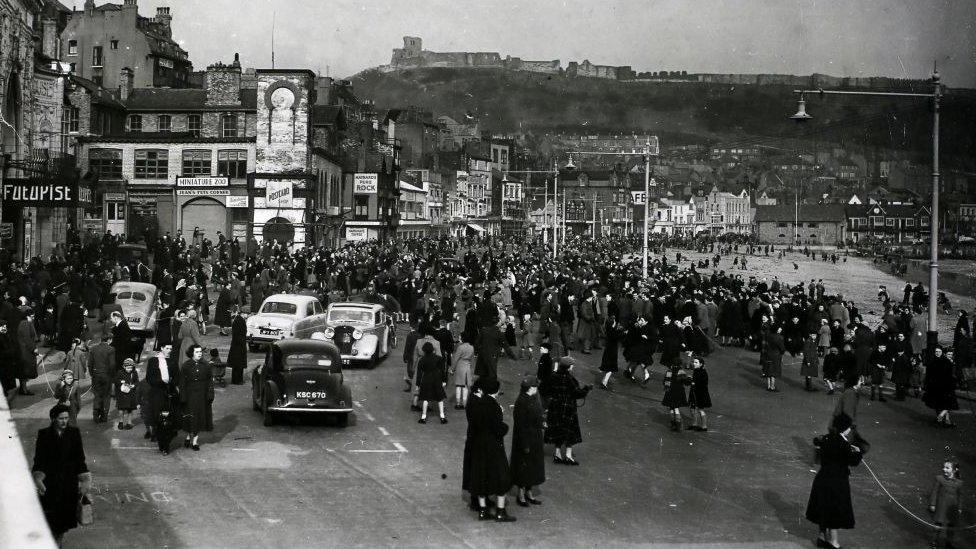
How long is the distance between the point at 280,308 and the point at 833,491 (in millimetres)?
17235

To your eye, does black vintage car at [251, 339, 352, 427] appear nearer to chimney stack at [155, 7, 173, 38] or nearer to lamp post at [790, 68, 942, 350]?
lamp post at [790, 68, 942, 350]

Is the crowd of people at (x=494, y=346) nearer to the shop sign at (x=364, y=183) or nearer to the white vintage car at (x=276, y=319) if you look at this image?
the white vintage car at (x=276, y=319)

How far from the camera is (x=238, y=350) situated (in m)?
21.1

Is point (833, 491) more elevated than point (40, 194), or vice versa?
point (40, 194)

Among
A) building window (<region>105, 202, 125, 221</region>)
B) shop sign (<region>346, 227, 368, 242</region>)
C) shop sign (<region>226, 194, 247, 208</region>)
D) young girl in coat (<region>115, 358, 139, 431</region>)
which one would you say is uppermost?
shop sign (<region>226, 194, 247, 208</region>)

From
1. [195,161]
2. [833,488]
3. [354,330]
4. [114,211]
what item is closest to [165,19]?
[195,161]

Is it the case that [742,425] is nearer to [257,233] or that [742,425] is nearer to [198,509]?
[198,509]

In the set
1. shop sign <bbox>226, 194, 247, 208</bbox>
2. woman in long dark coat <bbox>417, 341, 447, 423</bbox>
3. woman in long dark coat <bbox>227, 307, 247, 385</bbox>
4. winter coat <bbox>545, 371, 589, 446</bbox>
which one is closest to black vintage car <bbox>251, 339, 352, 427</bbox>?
woman in long dark coat <bbox>417, 341, 447, 423</bbox>

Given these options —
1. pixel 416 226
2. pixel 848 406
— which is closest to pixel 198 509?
pixel 848 406

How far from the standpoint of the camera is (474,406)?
11969 millimetres

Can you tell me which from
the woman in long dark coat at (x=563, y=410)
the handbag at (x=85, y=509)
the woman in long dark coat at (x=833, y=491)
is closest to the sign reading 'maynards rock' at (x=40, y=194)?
the woman in long dark coat at (x=563, y=410)

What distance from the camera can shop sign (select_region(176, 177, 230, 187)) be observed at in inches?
2672

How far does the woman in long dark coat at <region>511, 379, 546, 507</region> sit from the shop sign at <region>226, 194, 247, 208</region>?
5842 centimetres

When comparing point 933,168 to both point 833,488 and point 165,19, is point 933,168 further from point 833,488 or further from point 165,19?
point 165,19
